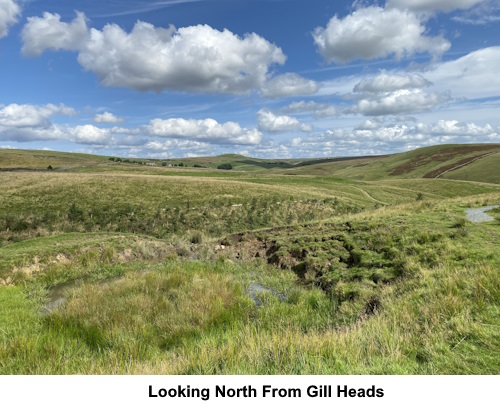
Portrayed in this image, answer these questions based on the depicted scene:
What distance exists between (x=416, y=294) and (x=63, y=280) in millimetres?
14267

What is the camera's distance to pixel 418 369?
4.50 metres

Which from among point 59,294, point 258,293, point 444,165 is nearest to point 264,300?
point 258,293

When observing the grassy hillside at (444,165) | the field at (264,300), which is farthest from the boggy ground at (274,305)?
the grassy hillside at (444,165)

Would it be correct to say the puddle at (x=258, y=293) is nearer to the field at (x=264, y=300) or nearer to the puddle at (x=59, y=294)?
the field at (x=264, y=300)

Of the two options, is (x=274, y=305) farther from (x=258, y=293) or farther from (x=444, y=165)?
(x=444, y=165)

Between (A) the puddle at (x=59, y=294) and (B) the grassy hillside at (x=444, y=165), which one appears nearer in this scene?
(A) the puddle at (x=59, y=294)

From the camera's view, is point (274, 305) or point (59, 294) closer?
point (274, 305)

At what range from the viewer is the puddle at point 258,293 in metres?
10.6

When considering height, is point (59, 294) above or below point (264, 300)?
below

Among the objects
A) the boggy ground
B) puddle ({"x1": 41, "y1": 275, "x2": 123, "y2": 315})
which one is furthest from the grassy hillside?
puddle ({"x1": 41, "y1": 275, "x2": 123, "y2": 315})

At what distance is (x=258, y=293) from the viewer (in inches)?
441

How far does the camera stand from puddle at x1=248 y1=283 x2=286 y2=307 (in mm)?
10569

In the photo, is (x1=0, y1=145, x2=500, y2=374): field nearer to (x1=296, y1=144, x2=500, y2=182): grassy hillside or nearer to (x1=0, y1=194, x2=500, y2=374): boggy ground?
(x1=0, y1=194, x2=500, y2=374): boggy ground
